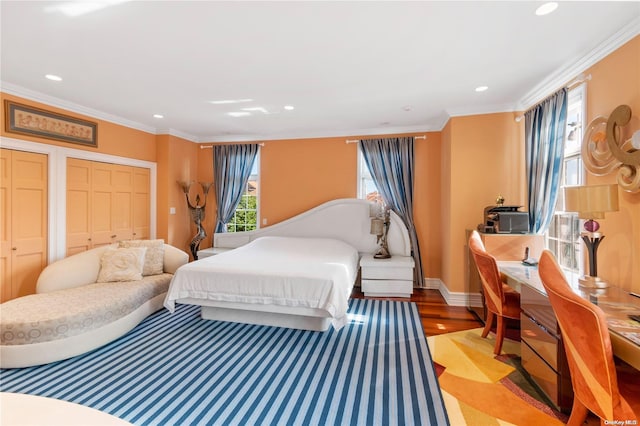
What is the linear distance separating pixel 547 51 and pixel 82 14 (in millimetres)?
3519

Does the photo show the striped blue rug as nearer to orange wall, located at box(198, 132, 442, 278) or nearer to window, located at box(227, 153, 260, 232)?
orange wall, located at box(198, 132, 442, 278)

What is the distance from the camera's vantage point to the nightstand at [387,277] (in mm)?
4070

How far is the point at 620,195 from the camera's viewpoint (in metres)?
2.10

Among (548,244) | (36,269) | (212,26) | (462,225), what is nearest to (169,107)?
(212,26)

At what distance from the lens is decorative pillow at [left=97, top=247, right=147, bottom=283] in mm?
3418

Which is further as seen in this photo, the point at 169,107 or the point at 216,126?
the point at 216,126

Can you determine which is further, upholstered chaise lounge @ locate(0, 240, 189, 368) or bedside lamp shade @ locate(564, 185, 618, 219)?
upholstered chaise lounge @ locate(0, 240, 189, 368)

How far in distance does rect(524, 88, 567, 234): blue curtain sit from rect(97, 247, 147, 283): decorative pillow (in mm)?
4683

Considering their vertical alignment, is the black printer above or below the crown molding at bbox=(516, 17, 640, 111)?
below

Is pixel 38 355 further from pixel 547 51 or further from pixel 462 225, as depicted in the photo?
pixel 547 51

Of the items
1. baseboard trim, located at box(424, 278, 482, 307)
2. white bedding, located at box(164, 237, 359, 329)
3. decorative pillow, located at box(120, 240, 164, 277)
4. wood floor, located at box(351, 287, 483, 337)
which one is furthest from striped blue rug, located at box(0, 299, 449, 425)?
baseboard trim, located at box(424, 278, 482, 307)

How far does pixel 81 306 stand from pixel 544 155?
478 centimetres

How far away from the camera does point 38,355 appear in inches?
92.5

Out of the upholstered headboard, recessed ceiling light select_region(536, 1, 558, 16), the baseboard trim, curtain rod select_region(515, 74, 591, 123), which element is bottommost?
the baseboard trim
